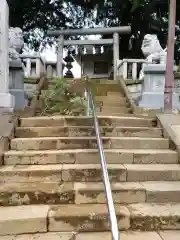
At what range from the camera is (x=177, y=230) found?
2.92 metres

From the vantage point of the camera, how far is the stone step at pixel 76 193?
318cm

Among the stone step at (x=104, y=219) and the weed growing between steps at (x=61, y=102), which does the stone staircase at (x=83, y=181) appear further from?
the weed growing between steps at (x=61, y=102)

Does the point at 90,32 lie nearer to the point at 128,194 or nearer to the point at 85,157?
the point at 85,157

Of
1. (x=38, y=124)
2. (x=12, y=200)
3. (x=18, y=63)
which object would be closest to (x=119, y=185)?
(x=12, y=200)

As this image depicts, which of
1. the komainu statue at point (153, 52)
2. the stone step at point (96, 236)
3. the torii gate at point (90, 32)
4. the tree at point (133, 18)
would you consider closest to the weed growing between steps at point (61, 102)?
the komainu statue at point (153, 52)

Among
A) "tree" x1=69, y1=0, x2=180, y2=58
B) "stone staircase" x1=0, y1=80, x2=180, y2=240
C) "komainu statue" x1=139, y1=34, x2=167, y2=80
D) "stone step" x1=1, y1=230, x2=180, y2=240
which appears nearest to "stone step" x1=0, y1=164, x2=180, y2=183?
"stone staircase" x1=0, y1=80, x2=180, y2=240

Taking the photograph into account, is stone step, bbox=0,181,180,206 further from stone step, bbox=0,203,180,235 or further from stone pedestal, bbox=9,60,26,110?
stone pedestal, bbox=9,60,26,110

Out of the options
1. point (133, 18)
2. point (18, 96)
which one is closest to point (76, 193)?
point (18, 96)

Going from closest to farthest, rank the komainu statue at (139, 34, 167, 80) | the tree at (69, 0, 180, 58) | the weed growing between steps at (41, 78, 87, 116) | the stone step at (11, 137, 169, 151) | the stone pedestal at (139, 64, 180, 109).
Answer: the stone step at (11, 137, 169, 151) < the weed growing between steps at (41, 78, 87, 116) < the stone pedestal at (139, 64, 180, 109) < the komainu statue at (139, 34, 167, 80) < the tree at (69, 0, 180, 58)

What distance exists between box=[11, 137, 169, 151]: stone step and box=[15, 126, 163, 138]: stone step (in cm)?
23

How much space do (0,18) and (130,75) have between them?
6.04m

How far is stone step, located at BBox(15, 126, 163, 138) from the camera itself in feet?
15.0

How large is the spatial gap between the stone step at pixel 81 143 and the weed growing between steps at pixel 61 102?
4.63ft

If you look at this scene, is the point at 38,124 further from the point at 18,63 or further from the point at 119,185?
the point at 18,63
